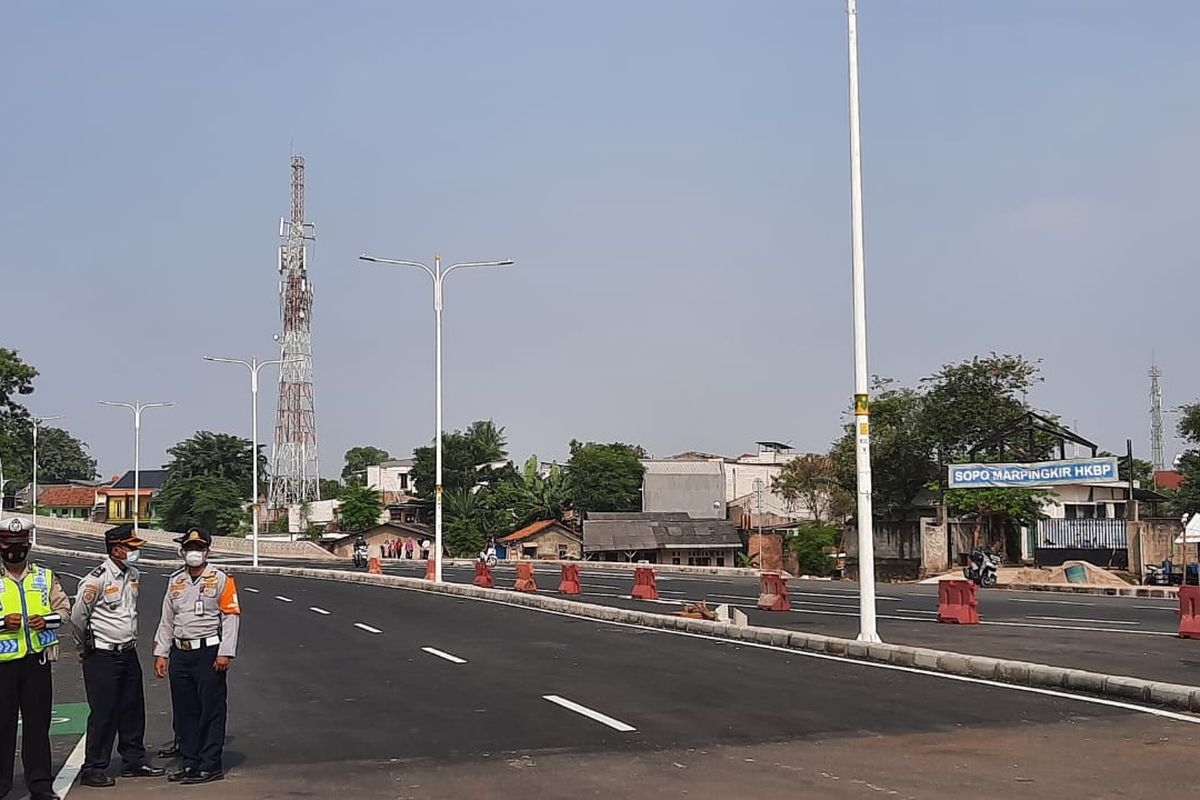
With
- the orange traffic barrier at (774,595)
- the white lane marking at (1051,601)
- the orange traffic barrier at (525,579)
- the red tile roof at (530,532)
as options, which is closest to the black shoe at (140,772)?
the orange traffic barrier at (774,595)

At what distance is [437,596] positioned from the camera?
36.0 m

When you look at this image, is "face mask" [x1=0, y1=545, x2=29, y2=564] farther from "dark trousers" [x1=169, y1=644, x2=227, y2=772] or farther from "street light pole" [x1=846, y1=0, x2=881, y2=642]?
"street light pole" [x1=846, y1=0, x2=881, y2=642]

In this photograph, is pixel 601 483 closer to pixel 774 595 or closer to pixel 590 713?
pixel 774 595

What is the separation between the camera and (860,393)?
730 inches

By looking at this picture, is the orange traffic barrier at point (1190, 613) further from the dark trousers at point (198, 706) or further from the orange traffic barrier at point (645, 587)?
the dark trousers at point (198, 706)

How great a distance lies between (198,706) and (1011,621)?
18.2 meters

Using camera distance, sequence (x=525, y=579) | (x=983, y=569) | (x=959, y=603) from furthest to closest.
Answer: (x=983, y=569)
(x=525, y=579)
(x=959, y=603)

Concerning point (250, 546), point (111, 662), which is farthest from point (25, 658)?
point (250, 546)

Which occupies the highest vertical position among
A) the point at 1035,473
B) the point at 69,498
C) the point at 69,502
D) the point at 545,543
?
the point at 1035,473

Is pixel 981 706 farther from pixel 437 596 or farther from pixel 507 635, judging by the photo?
pixel 437 596

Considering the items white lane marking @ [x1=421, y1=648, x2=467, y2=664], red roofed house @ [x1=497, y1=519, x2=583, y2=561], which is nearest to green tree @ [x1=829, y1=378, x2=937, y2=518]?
red roofed house @ [x1=497, y1=519, x2=583, y2=561]

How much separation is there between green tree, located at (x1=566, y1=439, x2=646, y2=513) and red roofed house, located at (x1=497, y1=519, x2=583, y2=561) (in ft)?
30.2

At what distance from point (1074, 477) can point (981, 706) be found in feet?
115

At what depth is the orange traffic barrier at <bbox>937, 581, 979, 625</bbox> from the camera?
22531mm
